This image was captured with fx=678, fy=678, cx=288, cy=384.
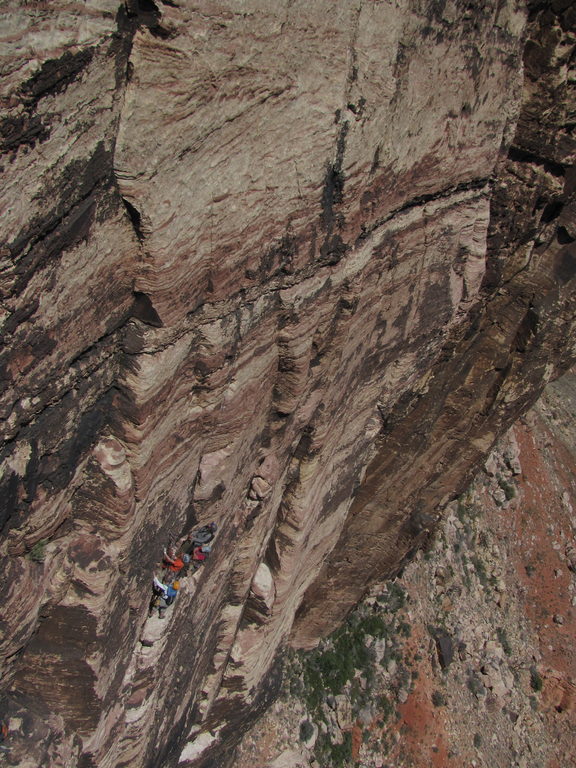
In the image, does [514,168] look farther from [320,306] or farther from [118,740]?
[118,740]

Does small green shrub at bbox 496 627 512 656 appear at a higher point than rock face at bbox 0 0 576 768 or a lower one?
lower

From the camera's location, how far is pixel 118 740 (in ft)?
23.0

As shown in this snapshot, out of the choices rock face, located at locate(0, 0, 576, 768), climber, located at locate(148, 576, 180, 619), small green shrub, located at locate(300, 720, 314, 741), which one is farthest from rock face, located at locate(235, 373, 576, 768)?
climber, located at locate(148, 576, 180, 619)

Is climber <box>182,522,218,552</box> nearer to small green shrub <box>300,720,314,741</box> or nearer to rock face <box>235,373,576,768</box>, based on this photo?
rock face <box>235,373,576,768</box>

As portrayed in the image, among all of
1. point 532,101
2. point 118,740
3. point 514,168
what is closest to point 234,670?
point 118,740

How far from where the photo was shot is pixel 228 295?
5.22 m

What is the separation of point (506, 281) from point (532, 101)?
95.8 inches

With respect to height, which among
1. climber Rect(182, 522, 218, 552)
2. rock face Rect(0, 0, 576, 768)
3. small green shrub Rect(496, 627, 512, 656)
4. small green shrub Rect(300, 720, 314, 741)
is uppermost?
rock face Rect(0, 0, 576, 768)

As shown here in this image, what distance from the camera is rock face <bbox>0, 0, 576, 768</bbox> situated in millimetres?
3742

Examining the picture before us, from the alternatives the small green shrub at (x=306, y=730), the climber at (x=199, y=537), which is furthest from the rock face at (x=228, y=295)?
the small green shrub at (x=306, y=730)

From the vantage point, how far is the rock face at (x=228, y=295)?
3.74 metres

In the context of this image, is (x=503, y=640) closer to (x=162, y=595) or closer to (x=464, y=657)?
(x=464, y=657)

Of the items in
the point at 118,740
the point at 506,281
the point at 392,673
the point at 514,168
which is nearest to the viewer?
the point at 118,740

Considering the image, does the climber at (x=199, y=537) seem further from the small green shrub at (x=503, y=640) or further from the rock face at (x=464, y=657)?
Answer: the small green shrub at (x=503, y=640)
